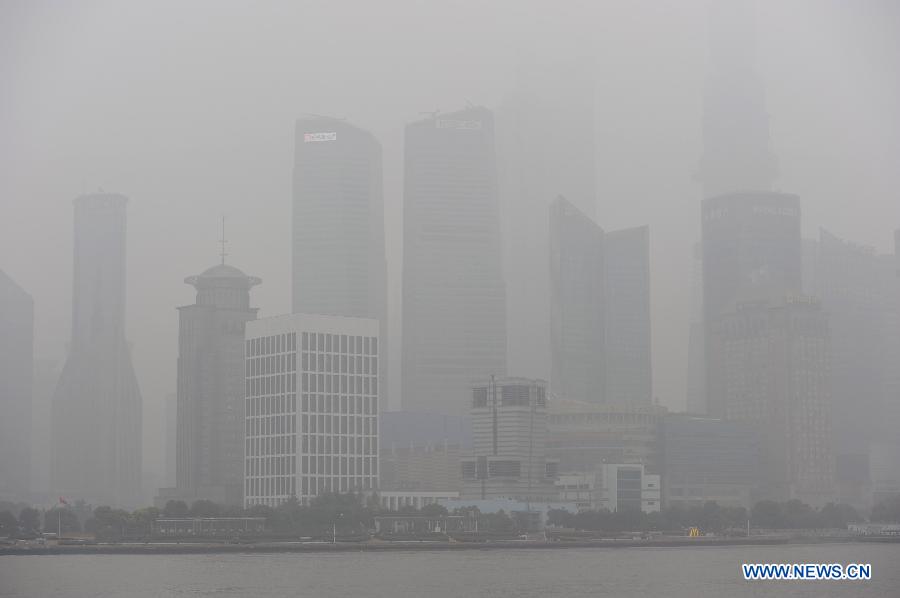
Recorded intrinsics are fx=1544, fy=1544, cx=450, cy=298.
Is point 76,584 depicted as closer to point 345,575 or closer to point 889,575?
point 345,575

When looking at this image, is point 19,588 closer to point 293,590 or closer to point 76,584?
point 76,584

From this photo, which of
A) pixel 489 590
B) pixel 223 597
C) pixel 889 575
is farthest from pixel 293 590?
pixel 889 575

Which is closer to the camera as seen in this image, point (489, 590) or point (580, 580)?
point (489, 590)

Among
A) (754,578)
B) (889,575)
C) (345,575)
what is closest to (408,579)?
(345,575)

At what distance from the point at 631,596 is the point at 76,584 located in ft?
211

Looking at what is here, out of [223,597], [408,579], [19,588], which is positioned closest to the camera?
[223,597]

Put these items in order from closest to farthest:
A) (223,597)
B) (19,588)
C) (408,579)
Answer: (223,597), (19,588), (408,579)

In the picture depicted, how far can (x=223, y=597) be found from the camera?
160 m

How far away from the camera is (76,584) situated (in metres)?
178

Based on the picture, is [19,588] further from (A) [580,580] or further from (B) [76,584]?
(A) [580,580]

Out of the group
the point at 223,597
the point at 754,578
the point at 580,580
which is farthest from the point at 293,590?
the point at 754,578

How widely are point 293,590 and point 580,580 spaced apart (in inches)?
1405

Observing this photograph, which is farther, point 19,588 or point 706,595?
point 19,588

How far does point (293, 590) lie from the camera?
16862 cm
